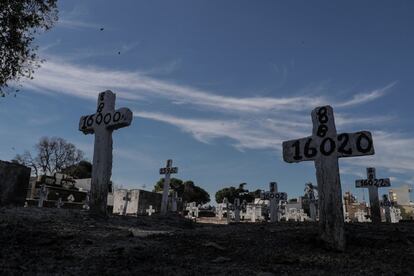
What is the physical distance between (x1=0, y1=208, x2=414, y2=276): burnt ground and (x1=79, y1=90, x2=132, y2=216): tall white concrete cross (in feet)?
9.90

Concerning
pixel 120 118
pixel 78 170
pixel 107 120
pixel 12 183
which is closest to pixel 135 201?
pixel 12 183

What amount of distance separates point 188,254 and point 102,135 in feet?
20.5

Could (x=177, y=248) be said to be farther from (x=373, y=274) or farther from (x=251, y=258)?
(x=373, y=274)

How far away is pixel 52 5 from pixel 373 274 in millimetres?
13748

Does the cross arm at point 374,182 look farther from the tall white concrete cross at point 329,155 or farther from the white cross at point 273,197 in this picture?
the tall white concrete cross at point 329,155

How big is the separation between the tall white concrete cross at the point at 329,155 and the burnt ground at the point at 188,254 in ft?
1.17

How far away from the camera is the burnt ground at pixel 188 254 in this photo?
4.40 meters

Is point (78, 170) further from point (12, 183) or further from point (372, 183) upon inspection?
point (372, 183)

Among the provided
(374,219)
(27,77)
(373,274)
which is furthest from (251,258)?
(374,219)

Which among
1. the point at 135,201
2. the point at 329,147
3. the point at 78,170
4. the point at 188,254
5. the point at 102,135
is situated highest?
the point at 78,170

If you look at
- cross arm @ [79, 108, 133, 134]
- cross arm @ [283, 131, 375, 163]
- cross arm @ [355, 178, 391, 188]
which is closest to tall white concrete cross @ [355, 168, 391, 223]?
cross arm @ [355, 178, 391, 188]

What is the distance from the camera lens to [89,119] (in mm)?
11141

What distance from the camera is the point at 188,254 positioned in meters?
5.24

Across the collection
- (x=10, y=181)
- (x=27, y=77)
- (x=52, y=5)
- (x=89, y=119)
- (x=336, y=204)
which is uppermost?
(x=52, y=5)
